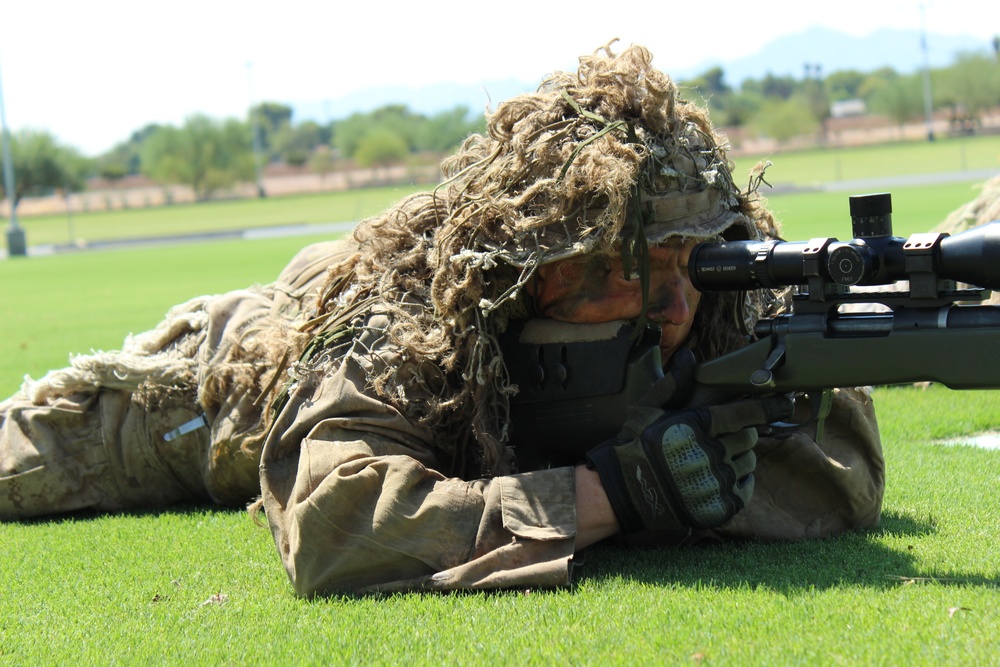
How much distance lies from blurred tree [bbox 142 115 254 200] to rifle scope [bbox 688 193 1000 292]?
98.7 metres

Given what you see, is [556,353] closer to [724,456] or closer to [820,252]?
[724,456]

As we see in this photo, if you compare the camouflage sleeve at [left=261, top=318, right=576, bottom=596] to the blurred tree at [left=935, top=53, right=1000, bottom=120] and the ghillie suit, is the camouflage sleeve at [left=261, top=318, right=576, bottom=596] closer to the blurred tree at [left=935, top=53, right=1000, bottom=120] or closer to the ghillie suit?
the ghillie suit

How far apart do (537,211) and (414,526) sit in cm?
104

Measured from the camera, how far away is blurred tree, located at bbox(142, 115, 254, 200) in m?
102

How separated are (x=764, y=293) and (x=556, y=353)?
1074 mm

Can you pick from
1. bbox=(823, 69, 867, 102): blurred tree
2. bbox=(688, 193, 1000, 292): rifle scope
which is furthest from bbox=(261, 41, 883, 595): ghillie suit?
bbox=(823, 69, 867, 102): blurred tree

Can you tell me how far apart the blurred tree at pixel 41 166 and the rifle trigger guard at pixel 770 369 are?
317 feet

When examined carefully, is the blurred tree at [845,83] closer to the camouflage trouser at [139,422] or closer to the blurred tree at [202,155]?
the blurred tree at [202,155]

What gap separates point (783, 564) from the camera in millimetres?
3613

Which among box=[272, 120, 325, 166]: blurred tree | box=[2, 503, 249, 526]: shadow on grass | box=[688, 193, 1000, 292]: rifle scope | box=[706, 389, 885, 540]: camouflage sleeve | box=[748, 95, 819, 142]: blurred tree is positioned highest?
box=[272, 120, 325, 166]: blurred tree

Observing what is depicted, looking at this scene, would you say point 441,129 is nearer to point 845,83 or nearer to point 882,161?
point 882,161

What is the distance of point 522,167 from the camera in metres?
3.74

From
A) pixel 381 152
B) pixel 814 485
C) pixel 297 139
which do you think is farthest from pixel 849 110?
pixel 814 485

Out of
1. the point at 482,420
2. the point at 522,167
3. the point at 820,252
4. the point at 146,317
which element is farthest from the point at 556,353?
the point at 146,317
